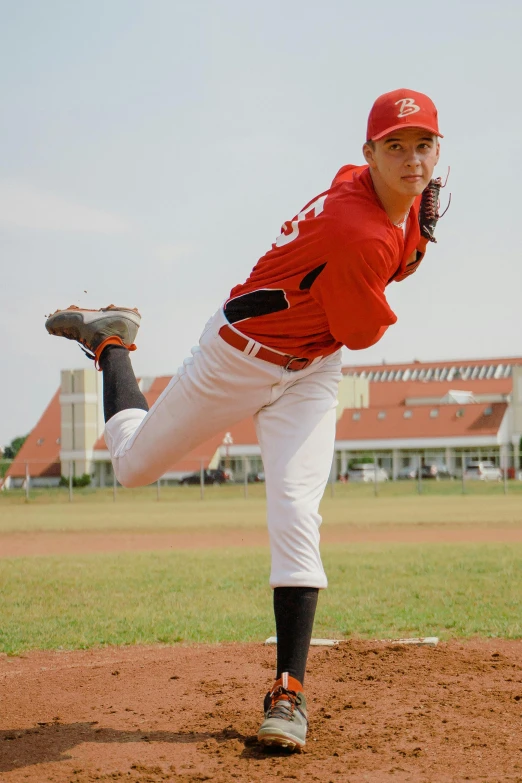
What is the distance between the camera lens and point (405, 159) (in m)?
3.36

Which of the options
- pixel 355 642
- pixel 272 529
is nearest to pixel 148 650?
pixel 355 642

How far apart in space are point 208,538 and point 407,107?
14.1 m

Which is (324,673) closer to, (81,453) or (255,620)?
(255,620)

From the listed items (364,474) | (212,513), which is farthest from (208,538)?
(364,474)

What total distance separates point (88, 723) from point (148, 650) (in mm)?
2026

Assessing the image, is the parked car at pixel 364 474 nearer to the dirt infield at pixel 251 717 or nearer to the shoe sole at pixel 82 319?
the dirt infield at pixel 251 717

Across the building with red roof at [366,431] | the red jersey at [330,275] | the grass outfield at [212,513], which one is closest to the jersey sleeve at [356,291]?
the red jersey at [330,275]

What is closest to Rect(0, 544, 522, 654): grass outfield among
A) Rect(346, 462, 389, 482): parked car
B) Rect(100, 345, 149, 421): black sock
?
Rect(100, 345, 149, 421): black sock

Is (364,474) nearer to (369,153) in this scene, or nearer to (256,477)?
(256,477)

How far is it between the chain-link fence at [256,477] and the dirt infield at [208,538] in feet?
54.5

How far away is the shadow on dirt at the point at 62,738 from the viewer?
3.48 metres

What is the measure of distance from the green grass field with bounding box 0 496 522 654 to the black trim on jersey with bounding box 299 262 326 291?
3.43 metres

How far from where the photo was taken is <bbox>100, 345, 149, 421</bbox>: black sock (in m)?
4.54

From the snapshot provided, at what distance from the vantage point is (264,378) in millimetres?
3762
